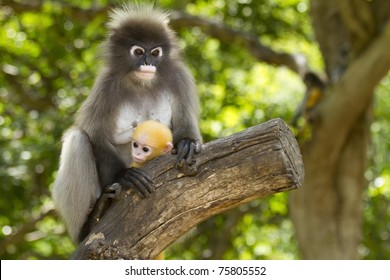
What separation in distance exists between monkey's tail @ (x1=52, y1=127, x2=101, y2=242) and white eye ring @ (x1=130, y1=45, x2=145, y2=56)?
63cm

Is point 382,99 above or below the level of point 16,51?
below

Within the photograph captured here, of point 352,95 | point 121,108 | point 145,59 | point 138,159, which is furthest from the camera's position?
point 352,95

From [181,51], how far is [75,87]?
13.9ft

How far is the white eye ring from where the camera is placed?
5060 millimetres

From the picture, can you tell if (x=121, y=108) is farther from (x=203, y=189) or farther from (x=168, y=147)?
(x=203, y=189)

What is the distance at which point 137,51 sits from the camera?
5.07 metres

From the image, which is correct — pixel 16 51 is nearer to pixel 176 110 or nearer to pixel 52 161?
pixel 52 161

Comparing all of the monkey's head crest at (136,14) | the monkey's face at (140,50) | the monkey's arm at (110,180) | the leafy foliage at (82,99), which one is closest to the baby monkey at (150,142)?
the monkey's arm at (110,180)

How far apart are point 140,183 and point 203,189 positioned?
0.38m

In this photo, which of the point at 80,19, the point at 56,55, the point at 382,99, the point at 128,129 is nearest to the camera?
the point at 128,129

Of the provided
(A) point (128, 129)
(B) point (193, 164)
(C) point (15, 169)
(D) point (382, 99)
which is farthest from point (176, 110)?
(D) point (382, 99)

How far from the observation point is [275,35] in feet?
32.7

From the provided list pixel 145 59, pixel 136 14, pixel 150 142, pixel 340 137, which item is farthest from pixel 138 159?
pixel 340 137

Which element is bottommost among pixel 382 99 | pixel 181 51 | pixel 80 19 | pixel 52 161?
pixel 382 99
